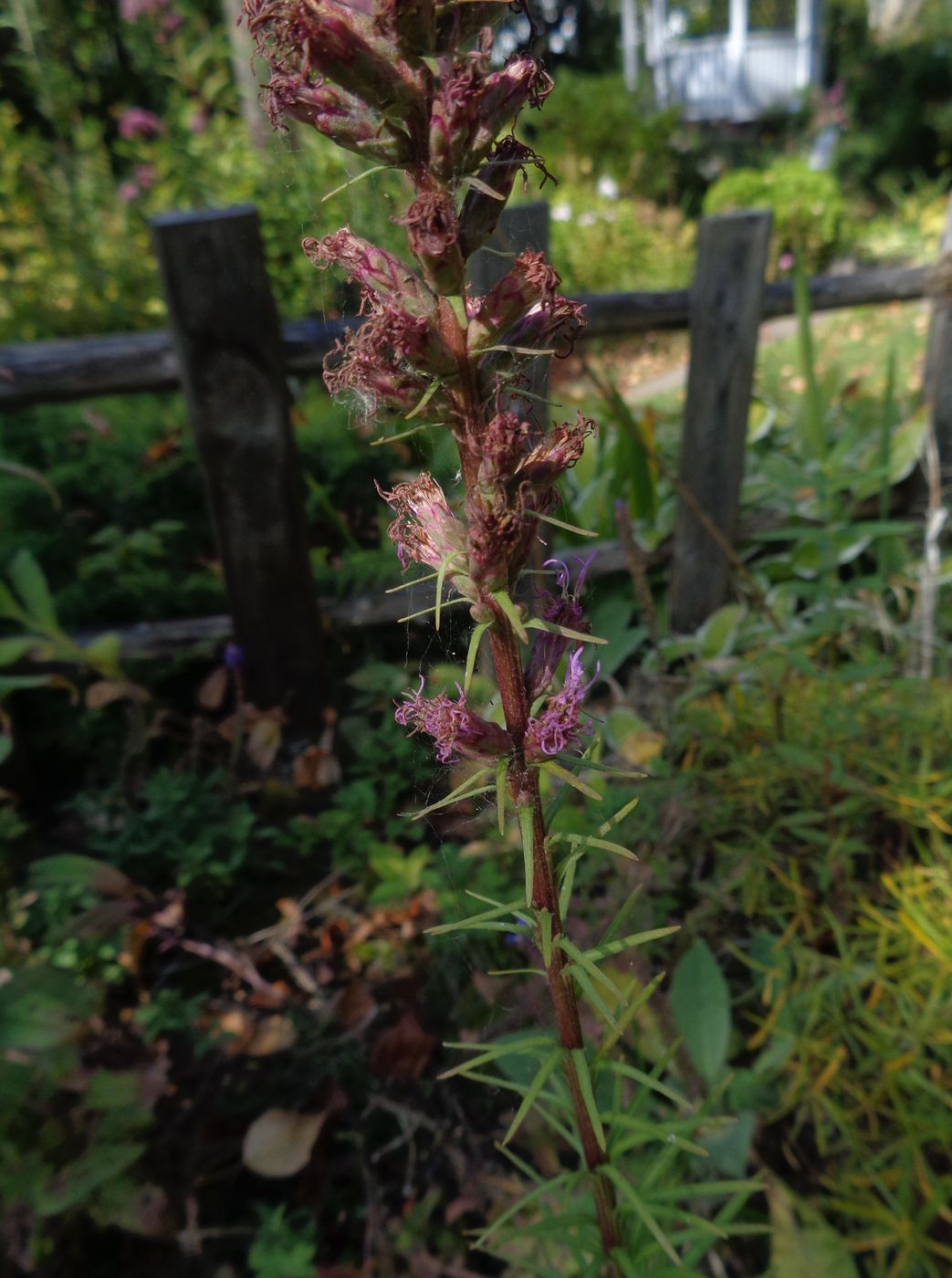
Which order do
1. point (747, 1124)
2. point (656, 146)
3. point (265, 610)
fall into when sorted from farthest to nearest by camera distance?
1. point (656, 146)
2. point (265, 610)
3. point (747, 1124)

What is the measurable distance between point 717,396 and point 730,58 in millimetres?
17151

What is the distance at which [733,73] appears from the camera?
52.6ft

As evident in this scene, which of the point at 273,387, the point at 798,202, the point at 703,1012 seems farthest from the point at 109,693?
the point at 798,202

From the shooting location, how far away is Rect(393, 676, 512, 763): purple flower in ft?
2.07

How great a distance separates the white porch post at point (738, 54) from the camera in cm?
1591

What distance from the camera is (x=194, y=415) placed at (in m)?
2.19

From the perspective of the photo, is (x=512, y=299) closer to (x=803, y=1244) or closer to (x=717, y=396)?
(x=803, y=1244)

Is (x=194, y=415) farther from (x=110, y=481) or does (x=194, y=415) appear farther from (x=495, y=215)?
(x=495, y=215)

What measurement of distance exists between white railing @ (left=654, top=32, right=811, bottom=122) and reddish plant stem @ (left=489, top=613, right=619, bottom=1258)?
18.2 metres

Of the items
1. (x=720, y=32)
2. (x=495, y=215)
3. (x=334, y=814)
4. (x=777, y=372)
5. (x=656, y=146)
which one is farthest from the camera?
(x=720, y=32)

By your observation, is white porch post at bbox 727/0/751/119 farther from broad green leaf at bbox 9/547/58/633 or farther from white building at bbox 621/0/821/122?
broad green leaf at bbox 9/547/58/633

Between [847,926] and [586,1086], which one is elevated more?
[586,1086]

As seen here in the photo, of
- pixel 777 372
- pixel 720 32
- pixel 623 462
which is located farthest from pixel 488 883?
pixel 720 32

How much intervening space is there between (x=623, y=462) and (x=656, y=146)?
28.0 feet
